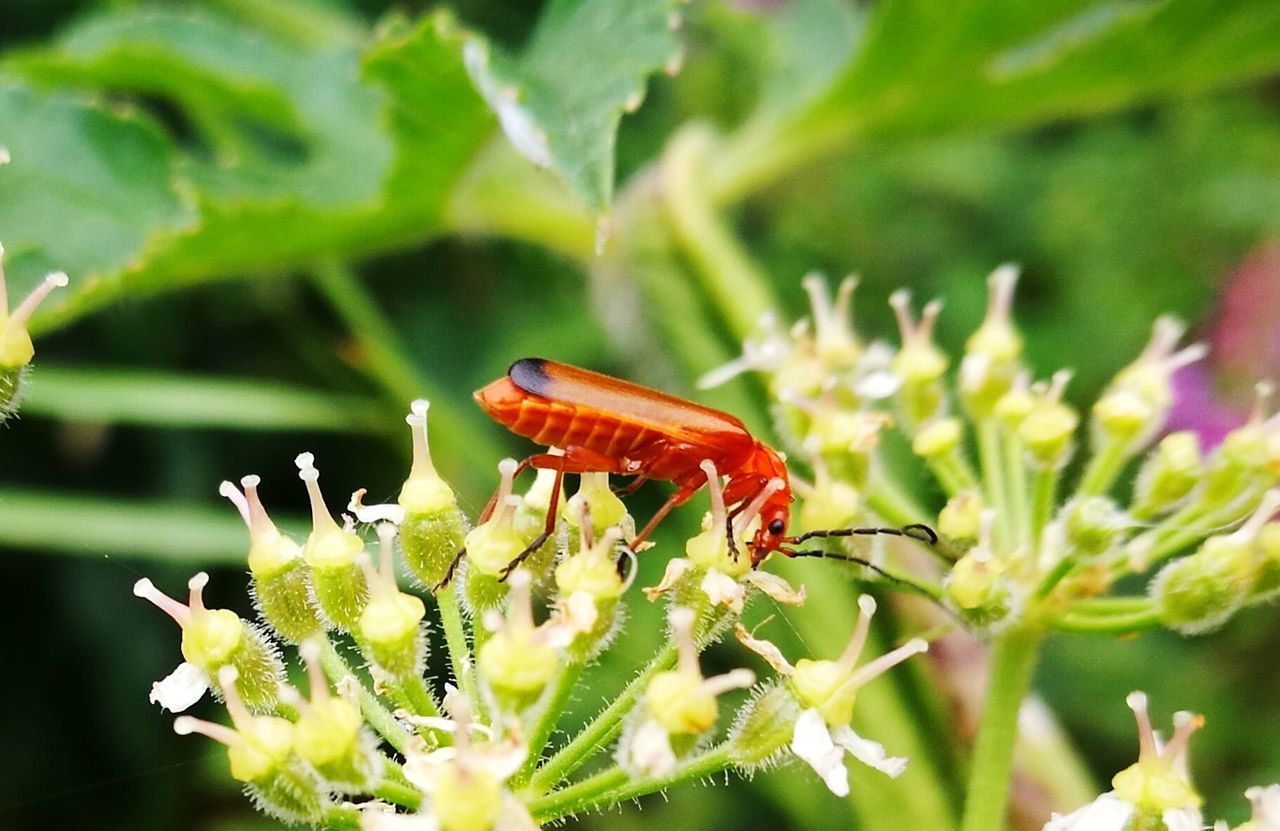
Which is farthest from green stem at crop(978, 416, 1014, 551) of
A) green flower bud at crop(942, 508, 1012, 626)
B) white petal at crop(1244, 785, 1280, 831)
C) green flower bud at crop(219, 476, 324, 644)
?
green flower bud at crop(219, 476, 324, 644)

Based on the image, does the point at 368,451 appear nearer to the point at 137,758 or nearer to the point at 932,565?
the point at 137,758

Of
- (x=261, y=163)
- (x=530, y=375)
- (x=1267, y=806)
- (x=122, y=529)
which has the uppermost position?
(x=261, y=163)

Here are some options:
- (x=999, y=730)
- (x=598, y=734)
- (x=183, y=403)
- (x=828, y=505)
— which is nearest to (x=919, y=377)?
(x=828, y=505)

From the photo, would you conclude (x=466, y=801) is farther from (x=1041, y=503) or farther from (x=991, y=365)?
(x=991, y=365)

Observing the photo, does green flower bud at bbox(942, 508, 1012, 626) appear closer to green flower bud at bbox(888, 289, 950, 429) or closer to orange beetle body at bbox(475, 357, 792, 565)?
orange beetle body at bbox(475, 357, 792, 565)

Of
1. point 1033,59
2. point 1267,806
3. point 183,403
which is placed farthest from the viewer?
point 183,403
